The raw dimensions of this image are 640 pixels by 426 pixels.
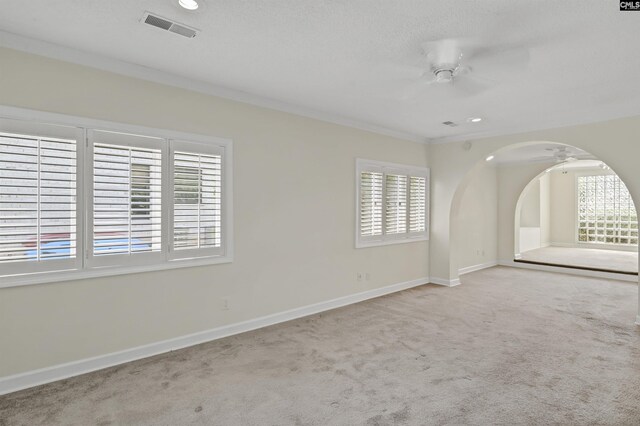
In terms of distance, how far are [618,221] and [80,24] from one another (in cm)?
1390

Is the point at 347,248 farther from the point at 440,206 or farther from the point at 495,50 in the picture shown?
the point at 495,50

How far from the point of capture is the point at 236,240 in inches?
152

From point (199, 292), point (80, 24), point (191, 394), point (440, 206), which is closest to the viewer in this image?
point (80, 24)

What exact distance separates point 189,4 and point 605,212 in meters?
13.4

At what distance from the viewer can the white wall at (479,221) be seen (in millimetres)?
7457

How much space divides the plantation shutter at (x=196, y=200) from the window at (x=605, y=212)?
12445 millimetres

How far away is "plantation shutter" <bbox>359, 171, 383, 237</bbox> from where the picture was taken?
5234mm

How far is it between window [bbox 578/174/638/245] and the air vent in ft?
42.8

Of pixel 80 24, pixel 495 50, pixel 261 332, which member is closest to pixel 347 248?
pixel 261 332

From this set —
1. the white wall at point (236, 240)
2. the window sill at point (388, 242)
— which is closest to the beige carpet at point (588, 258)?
the window sill at point (388, 242)

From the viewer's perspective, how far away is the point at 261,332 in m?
3.92

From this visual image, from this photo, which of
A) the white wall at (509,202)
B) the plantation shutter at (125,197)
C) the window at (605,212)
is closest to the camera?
the plantation shutter at (125,197)

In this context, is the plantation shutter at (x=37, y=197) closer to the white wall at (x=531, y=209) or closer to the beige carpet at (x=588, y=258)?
the beige carpet at (x=588, y=258)

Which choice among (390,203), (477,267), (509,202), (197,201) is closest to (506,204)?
(509,202)
